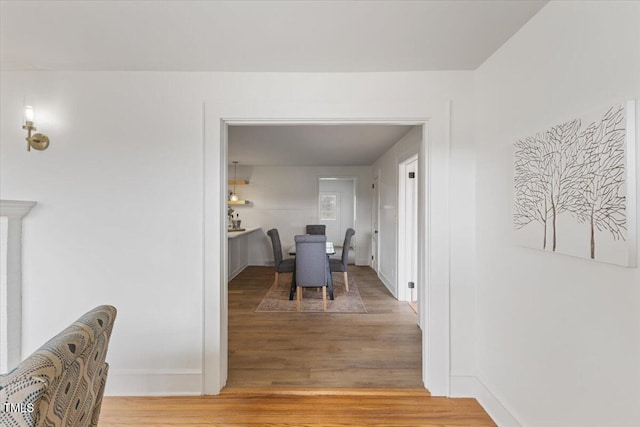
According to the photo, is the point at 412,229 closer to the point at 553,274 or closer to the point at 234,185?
the point at 553,274

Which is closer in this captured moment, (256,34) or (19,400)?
(19,400)

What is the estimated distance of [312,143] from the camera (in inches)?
178

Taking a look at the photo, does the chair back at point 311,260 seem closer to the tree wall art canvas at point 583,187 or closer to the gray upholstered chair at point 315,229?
the tree wall art canvas at point 583,187

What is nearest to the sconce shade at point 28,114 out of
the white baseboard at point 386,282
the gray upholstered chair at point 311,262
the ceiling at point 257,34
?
the ceiling at point 257,34

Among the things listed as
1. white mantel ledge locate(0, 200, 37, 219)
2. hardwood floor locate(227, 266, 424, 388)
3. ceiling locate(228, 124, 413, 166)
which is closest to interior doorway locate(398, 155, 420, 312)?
hardwood floor locate(227, 266, 424, 388)

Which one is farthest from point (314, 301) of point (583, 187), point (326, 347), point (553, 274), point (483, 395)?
point (583, 187)

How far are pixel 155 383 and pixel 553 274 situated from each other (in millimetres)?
2535

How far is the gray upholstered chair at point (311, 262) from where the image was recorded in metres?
3.79

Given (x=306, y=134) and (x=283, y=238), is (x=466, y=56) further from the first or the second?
(x=283, y=238)

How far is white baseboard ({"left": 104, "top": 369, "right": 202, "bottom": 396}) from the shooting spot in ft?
6.77

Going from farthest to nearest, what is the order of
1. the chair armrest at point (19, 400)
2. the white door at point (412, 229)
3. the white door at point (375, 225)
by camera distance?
the white door at point (375, 225)
the white door at point (412, 229)
the chair armrest at point (19, 400)

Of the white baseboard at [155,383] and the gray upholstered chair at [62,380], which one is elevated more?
the gray upholstered chair at [62,380]

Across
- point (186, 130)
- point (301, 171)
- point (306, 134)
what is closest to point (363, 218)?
point (301, 171)

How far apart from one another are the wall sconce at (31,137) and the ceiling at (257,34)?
34 cm
